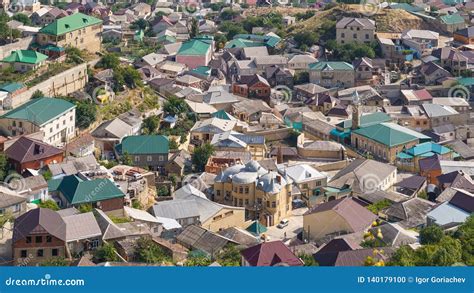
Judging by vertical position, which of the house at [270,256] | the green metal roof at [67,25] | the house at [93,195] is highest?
the green metal roof at [67,25]

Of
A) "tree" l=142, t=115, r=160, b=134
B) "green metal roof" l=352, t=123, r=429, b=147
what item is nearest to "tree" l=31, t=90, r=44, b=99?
"tree" l=142, t=115, r=160, b=134

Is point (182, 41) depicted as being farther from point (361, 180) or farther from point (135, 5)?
point (361, 180)

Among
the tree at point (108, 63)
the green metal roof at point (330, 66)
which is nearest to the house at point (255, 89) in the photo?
the green metal roof at point (330, 66)

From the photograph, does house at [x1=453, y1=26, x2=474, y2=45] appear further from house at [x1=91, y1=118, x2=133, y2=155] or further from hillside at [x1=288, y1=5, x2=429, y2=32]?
house at [x1=91, y1=118, x2=133, y2=155]

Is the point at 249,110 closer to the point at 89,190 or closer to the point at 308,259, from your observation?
the point at 89,190

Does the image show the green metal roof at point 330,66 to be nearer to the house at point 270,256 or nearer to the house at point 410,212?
the house at point 410,212

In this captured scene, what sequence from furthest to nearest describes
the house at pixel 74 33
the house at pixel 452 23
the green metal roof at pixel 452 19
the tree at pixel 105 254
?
1. the green metal roof at pixel 452 19
2. the house at pixel 452 23
3. the house at pixel 74 33
4. the tree at pixel 105 254

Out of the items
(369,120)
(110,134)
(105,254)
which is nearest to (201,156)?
(110,134)
